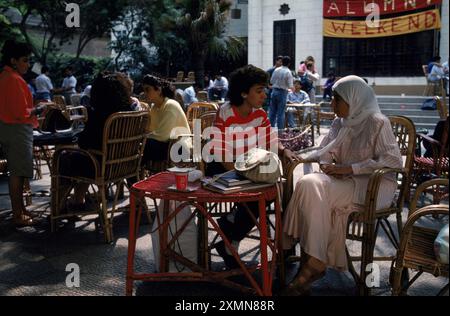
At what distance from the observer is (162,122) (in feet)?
15.3

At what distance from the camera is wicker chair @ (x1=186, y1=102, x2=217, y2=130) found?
610 cm

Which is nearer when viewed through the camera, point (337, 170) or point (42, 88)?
point (337, 170)

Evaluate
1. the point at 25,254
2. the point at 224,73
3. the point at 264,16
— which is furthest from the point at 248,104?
the point at 224,73

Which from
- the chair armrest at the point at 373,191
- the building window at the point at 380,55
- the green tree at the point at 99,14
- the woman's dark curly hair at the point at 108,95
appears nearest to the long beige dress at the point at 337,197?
the chair armrest at the point at 373,191

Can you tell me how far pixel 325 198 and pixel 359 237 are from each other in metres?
0.33

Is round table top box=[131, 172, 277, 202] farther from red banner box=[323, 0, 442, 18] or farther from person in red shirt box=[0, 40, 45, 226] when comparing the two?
red banner box=[323, 0, 442, 18]

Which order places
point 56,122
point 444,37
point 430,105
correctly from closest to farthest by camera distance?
point 56,122 < point 430,105 < point 444,37

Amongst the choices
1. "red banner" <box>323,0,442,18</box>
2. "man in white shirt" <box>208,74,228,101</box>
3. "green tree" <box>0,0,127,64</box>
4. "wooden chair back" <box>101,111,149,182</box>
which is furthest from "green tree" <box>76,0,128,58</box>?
"wooden chair back" <box>101,111,149,182</box>

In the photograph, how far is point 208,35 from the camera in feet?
60.5

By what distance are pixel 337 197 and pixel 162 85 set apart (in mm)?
2474

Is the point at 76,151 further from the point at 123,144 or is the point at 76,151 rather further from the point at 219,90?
the point at 219,90

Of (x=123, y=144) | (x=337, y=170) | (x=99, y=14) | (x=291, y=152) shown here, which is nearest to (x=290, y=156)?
(x=291, y=152)

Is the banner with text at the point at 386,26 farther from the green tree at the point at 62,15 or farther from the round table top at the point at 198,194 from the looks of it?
the round table top at the point at 198,194

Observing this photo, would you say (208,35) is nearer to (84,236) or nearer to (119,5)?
(119,5)
